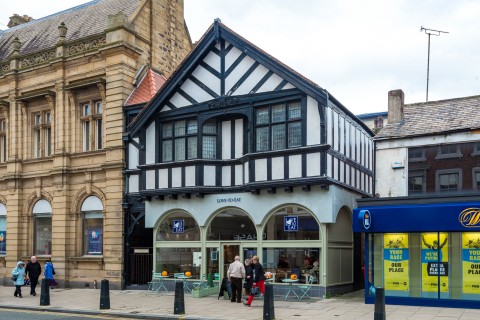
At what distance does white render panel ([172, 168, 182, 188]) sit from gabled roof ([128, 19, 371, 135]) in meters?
2.40

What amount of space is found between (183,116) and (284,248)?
6287 millimetres

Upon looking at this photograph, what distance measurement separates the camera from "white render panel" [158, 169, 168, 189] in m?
21.8

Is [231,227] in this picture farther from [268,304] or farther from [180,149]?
[268,304]

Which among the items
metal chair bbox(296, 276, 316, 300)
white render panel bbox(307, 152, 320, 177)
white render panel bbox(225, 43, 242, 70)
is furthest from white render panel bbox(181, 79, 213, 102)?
metal chair bbox(296, 276, 316, 300)

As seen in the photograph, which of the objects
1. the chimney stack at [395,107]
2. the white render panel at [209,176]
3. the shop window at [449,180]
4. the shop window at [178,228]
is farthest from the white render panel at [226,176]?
the shop window at [449,180]

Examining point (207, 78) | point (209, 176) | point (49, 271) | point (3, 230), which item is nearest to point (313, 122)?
point (209, 176)

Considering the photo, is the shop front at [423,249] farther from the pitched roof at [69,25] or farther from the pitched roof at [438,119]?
the pitched roof at [69,25]

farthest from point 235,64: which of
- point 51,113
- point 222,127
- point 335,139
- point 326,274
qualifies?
point 51,113

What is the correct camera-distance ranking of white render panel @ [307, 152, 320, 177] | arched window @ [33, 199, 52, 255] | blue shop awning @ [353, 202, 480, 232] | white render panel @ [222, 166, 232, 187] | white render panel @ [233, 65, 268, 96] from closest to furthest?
blue shop awning @ [353, 202, 480, 232]
white render panel @ [307, 152, 320, 177]
white render panel @ [233, 65, 268, 96]
white render panel @ [222, 166, 232, 187]
arched window @ [33, 199, 52, 255]

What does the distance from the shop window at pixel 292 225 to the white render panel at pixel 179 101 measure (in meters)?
5.52

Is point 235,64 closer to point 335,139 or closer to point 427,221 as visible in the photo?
point 335,139

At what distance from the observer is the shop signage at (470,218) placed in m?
15.9

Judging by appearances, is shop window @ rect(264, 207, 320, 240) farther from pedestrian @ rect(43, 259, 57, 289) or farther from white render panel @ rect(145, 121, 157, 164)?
pedestrian @ rect(43, 259, 57, 289)

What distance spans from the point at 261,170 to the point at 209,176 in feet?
7.41
